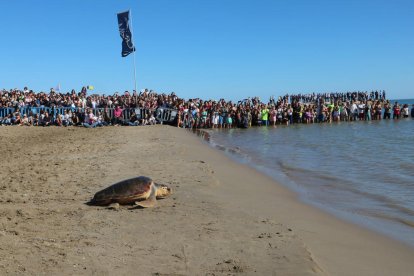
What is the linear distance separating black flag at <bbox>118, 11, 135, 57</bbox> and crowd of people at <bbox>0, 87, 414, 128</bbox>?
2.98 metres

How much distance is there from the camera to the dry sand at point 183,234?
4.04m

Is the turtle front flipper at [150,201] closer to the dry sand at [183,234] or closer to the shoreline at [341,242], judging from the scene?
the dry sand at [183,234]

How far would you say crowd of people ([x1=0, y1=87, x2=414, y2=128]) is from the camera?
25.7m

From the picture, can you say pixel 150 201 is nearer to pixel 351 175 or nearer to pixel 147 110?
pixel 351 175

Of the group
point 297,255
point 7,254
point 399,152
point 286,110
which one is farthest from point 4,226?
point 286,110

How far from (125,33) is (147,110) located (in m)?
5.31

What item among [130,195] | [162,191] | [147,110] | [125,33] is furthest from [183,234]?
[125,33]

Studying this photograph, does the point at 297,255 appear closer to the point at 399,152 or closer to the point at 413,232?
the point at 413,232

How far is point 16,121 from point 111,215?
21708mm

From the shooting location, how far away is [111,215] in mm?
5883

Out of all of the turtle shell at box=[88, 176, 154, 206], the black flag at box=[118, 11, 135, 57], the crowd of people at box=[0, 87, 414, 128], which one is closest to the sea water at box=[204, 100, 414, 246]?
the turtle shell at box=[88, 176, 154, 206]

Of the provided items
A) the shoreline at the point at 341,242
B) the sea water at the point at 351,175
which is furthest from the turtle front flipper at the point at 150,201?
the sea water at the point at 351,175

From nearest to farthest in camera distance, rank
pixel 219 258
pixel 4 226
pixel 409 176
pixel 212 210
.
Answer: pixel 219 258 → pixel 4 226 → pixel 212 210 → pixel 409 176

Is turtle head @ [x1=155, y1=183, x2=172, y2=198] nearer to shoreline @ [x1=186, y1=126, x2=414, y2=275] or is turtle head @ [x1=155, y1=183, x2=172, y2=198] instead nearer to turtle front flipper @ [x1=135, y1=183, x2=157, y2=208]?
turtle front flipper @ [x1=135, y1=183, x2=157, y2=208]
